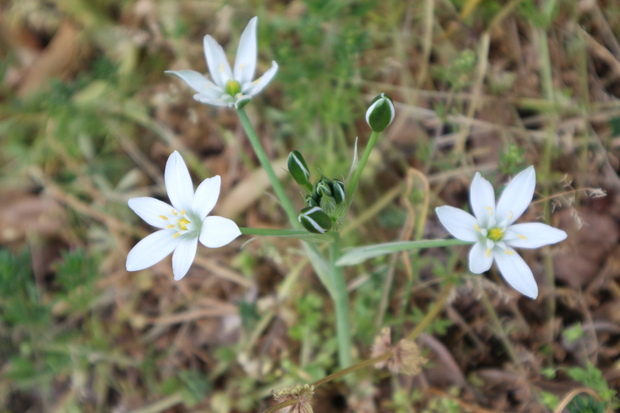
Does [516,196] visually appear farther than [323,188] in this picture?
Yes

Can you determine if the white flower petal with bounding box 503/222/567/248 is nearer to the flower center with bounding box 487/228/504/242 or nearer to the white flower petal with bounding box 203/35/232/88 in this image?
the flower center with bounding box 487/228/504/242

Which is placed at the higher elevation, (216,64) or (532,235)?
(216,64)

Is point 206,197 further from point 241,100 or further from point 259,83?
point 259,83

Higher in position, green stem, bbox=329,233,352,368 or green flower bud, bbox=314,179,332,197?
green flower bud, bbox=314,179,332,197

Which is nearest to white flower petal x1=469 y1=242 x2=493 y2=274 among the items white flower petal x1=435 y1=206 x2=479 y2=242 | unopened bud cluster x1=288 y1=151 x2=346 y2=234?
white flower petal x1=435 y1=206 x2=479 y2=242

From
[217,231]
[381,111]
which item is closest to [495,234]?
[381,111]

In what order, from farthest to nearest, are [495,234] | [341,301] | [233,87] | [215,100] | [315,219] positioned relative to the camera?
[341,301] → [233,87] → [215,100] → [495,234] → [315,219]
